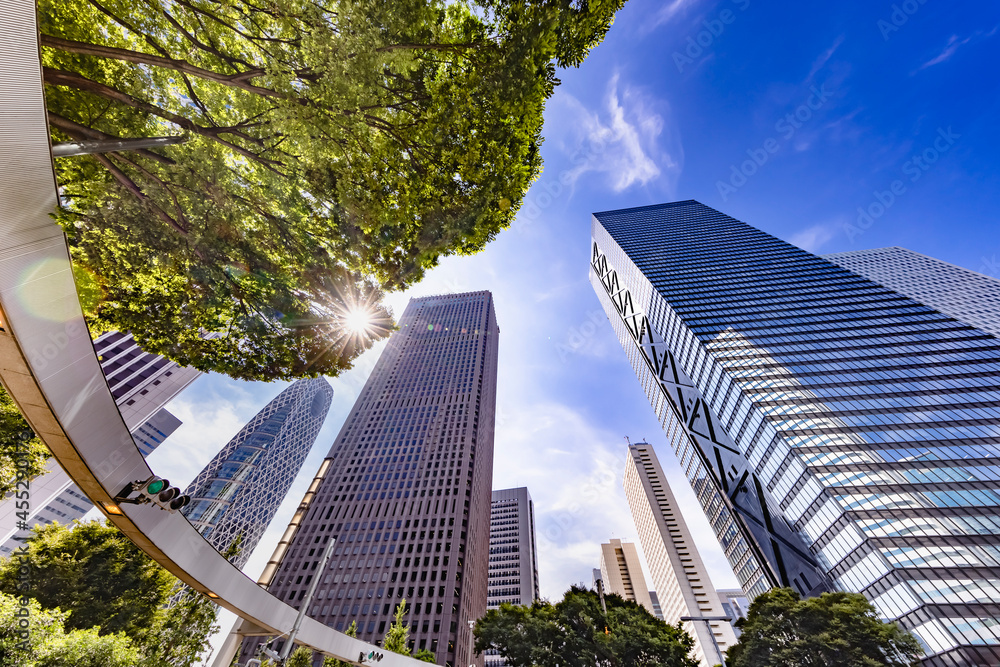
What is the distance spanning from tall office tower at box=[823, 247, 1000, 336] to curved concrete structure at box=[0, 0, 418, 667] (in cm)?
9701

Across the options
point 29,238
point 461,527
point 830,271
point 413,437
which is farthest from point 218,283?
point 830,271

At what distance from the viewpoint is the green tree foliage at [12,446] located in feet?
28.7

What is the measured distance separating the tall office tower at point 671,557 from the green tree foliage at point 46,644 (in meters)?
108

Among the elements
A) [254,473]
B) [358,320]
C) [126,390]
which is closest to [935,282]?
[358,320]

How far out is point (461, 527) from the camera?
2397 inches

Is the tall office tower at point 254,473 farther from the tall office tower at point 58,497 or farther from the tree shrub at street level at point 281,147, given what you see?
the tree shrub at street level at point 281,147

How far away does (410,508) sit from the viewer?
64.2 metres

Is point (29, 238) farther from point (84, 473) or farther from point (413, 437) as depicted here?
point (413, 437)

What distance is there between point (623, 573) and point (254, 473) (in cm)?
13404

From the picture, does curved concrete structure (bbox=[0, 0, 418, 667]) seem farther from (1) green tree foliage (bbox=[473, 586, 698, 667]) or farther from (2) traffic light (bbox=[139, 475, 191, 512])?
(1) green tree foliage (bbox=[473, 586, 698, 667])

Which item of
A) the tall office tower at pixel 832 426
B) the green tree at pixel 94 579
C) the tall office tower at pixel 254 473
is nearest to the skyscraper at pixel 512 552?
the tall office tower at pixel 254 473

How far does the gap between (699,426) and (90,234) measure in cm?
7925

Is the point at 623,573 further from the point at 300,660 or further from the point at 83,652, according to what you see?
the point at 83,652

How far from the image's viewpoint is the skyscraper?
346 feet
